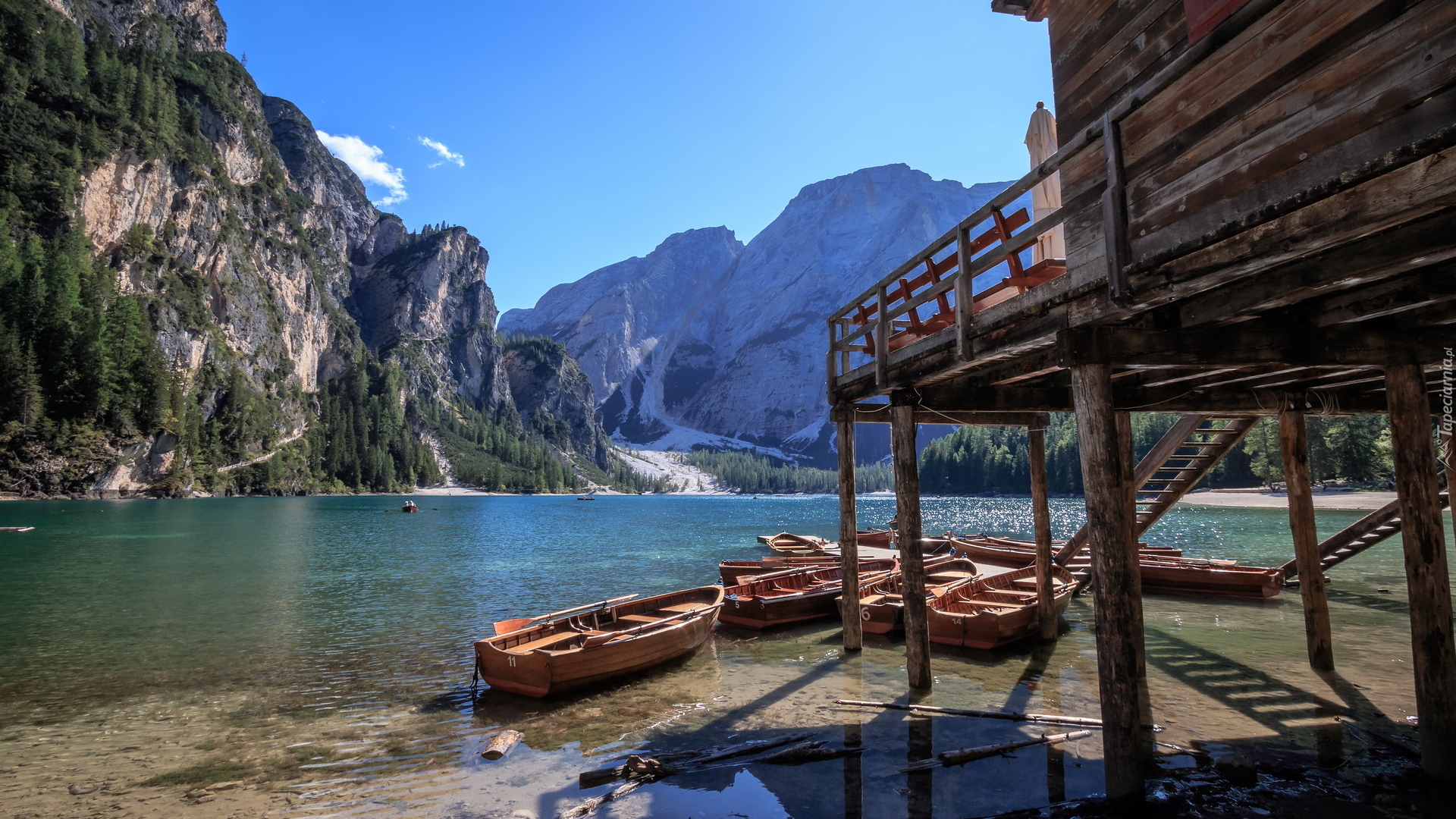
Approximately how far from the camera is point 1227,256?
521 cm

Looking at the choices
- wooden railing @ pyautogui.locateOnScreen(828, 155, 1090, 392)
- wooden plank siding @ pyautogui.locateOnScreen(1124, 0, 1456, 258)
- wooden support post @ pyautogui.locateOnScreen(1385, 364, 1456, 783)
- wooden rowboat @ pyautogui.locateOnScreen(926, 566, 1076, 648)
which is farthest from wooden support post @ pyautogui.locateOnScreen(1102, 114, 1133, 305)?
wooden rowboat @ pyautogui.locateOnScreen(926, 566, 1076, 648)

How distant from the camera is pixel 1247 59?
5434 mm

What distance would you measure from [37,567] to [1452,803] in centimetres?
5154

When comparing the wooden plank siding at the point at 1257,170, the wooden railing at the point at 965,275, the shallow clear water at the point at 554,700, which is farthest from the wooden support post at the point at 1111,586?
the wooden railing at the point at 965,275

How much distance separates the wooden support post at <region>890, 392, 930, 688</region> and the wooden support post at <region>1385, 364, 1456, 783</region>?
632 cm

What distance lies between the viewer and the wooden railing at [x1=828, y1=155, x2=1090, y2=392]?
312 inches

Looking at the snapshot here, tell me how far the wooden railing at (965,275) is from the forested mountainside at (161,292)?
119 metres

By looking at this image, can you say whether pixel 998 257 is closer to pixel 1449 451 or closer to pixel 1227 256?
pixel 1227 256

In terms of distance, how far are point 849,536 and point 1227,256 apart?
438 inches

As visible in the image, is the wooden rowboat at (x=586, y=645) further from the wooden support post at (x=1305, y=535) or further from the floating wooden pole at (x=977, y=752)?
the wooden support post at (x=1305, y=535)

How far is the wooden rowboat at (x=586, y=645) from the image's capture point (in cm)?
1330

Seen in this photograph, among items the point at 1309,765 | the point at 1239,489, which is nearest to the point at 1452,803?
the point at 1309,765

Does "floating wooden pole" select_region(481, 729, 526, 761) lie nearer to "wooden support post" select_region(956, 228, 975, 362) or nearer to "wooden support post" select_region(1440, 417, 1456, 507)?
"wooden support post" select_region(956, 228, 975, 362)

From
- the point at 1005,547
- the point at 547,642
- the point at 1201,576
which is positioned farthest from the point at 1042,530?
the point at 1005,547
